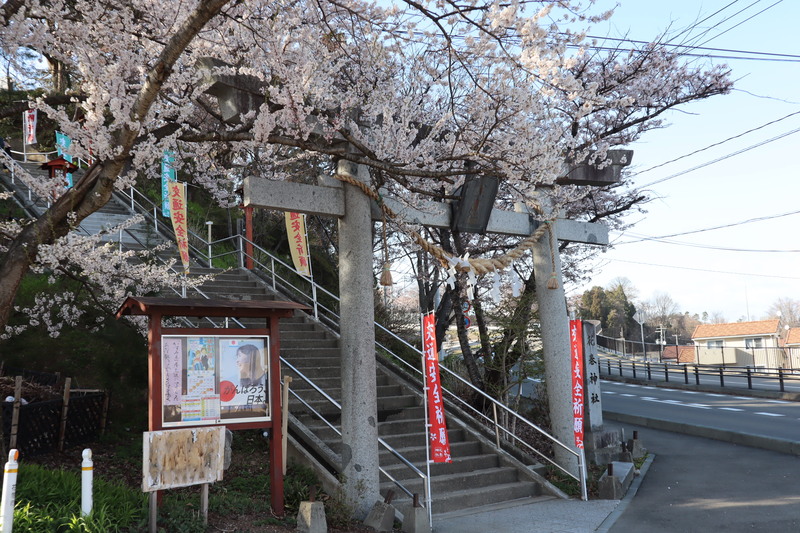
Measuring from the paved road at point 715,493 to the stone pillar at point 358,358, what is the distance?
2.95 meters

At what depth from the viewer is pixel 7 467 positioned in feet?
15.2

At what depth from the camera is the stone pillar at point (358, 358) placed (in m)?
7.07

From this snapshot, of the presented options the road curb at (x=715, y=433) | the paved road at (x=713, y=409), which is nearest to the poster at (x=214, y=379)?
the road curb at (x=715, y=433)

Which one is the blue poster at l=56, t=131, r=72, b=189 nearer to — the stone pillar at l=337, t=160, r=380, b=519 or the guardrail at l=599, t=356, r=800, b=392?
the stone pillar at l=337, t=160, r=380, b=519

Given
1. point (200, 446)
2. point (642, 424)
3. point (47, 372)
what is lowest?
point (642, 424)

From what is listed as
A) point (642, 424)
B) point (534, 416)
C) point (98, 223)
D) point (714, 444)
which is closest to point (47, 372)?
point (98, 223)

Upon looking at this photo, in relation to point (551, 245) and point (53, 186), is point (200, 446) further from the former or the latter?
point (551, 245)

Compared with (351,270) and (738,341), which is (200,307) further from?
(738,341)

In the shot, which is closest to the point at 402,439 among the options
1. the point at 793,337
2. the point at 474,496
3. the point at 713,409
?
the point at 474,496

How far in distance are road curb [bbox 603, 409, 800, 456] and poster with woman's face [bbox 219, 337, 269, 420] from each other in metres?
10.5

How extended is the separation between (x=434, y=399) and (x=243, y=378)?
2.34 metres

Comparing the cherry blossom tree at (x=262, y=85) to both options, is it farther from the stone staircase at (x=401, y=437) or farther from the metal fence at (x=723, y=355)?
the metal fence at (x=723, y=355)

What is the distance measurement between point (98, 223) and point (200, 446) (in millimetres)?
12728

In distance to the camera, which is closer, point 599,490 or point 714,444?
point 599,490
